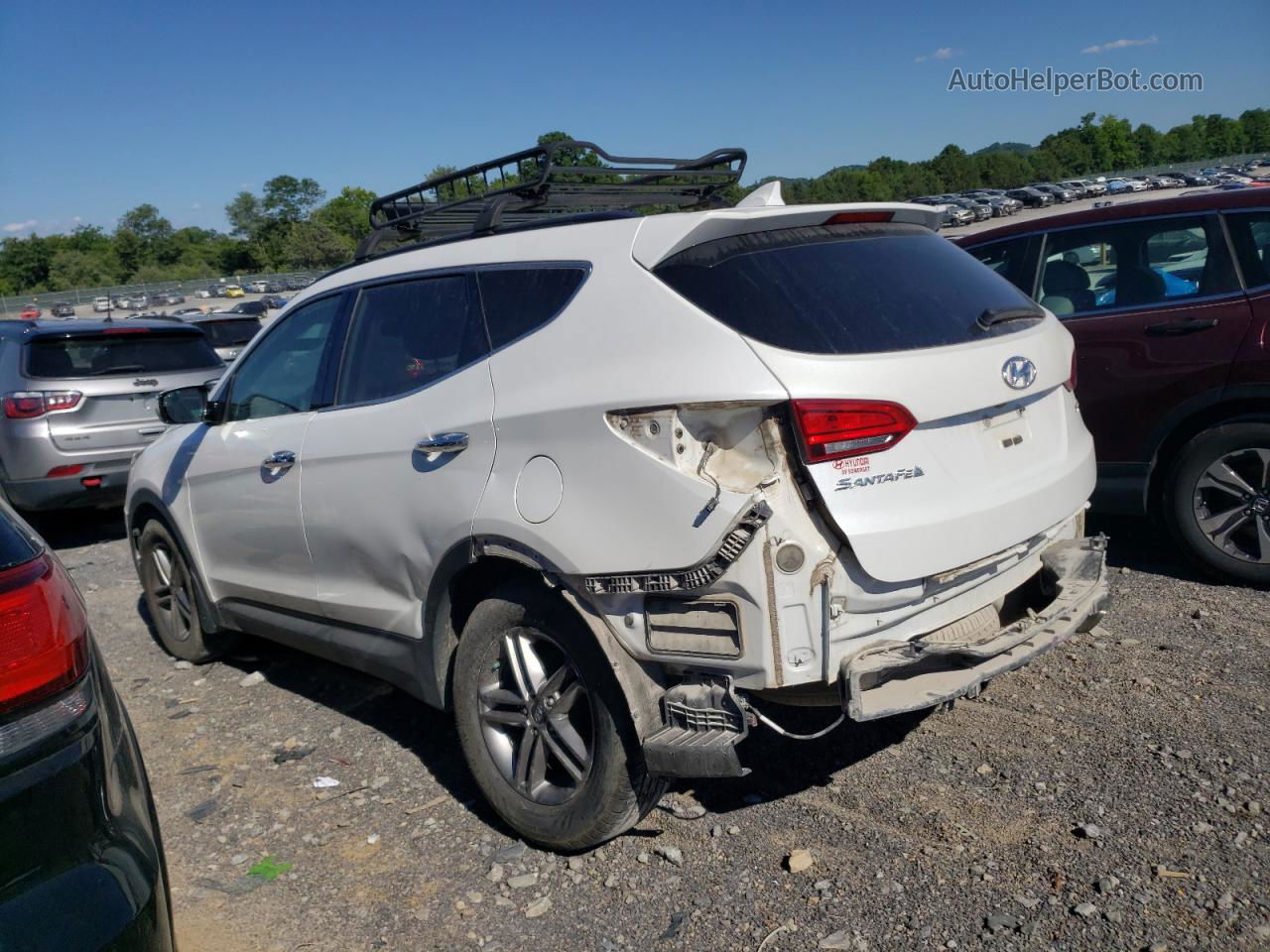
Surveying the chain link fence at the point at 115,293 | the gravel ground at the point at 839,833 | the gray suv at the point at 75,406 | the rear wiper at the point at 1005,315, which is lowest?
the gravel ground at the point at 839,833

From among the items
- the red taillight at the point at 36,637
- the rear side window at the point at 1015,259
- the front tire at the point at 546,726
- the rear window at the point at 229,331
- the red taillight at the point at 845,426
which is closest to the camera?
the red taillight at the point at 36,637

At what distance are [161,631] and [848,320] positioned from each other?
444cm

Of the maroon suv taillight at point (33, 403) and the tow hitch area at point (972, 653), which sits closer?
the tow hitch area at point (972, 653)

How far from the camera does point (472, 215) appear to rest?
4.79 meters

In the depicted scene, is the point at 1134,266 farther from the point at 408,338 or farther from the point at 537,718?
the point at 537,718

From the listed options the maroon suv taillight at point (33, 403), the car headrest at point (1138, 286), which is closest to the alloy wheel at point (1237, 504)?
the car headrest at point (1138, 286)

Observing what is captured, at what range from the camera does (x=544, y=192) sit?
400 centimetres

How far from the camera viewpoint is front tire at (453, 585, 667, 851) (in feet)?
9.82

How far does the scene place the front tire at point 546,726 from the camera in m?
2.99

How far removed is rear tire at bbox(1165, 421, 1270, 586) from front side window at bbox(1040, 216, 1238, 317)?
2.43ft

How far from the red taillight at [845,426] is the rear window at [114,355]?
283 inches

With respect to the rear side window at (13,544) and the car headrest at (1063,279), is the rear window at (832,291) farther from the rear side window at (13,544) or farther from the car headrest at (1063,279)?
the car headrest at (1063,279)

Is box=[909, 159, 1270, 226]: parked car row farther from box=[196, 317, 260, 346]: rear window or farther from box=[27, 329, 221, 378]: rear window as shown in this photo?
box=[27, 329, 221, 378]: rear window

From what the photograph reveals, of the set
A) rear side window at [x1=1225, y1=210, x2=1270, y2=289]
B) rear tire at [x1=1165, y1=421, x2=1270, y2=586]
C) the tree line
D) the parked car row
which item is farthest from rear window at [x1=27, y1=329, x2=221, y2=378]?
the tree line
